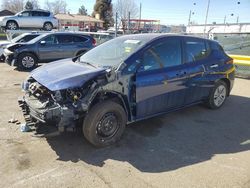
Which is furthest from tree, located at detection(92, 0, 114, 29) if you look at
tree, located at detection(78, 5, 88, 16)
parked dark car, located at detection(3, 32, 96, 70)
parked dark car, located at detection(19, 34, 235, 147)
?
parked dark car, located at detection(19, 34, 235, 147)

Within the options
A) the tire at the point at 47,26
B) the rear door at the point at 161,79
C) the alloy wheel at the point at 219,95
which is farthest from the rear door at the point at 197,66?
the tire at the point at 47,26

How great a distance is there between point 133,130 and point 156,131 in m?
0.42

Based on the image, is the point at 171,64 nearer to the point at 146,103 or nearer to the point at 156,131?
the point at 146,103

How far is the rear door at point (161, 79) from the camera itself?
433 centimetres

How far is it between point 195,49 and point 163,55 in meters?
1.06

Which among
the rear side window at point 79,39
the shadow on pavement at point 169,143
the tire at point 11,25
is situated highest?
the tire at point 11,25

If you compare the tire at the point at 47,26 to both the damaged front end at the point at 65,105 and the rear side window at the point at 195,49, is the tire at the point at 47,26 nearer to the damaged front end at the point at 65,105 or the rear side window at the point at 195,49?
the rear side window at the point at 195,49

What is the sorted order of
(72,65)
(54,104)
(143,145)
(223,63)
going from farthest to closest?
1. (223,63)
2. (72,65)
3. (143,145)
4. (54,104)

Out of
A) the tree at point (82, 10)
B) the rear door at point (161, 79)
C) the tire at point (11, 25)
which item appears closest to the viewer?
the rear door at point (161, 79)

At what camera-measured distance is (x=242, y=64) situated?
10422 mm

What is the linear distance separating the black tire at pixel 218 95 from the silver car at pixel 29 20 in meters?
16.5

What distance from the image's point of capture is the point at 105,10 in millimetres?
61500

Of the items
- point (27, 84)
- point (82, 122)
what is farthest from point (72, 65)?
point (82, 122)

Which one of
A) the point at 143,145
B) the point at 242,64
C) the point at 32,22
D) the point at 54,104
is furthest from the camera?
the point at 32,22
